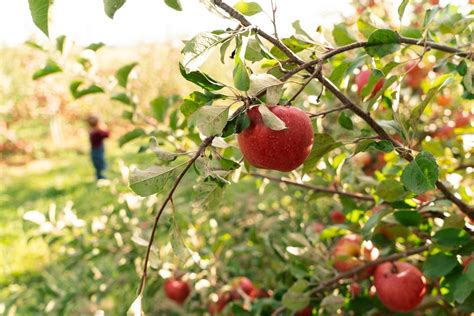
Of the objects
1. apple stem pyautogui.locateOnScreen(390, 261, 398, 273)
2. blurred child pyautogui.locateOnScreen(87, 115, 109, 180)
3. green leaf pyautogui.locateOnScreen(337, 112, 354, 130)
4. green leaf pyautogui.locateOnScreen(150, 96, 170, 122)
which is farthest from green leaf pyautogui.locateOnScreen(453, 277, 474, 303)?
blurred child pyautogui.locateOnScreen(87, 115, 109, 180)

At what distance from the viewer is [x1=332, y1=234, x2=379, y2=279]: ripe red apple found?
3.82 feet

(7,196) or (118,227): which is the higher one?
(118,227)

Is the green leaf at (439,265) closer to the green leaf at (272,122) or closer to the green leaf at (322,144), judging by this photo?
the green leaf at (322,144)

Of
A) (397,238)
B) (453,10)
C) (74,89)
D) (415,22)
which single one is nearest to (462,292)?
(397,238)

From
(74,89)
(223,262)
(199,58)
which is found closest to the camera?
(199,58)

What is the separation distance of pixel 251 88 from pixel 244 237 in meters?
1.53

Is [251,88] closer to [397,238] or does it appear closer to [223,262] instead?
A: [397,238]

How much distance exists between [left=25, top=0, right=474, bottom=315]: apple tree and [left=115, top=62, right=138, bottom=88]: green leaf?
0.11m

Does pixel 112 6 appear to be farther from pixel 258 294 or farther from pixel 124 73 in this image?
pixel 258 294

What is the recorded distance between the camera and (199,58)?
0.52m

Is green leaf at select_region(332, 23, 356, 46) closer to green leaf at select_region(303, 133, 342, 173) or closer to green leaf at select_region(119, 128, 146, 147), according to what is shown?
green leaf at select_region(303, 133, 342, 173)

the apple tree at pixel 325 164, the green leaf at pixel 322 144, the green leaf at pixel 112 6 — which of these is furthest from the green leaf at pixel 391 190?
the green leaf at pixel 112 6

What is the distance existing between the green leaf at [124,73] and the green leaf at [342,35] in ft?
1.60

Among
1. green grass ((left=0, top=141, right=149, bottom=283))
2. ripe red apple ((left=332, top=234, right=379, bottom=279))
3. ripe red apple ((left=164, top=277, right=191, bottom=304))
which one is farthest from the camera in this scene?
green grass ((left=0, top=141, right=149, bottom=283))
